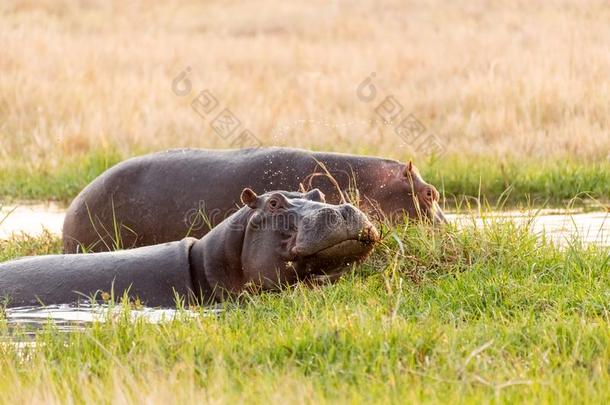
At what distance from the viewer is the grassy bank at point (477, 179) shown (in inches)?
394

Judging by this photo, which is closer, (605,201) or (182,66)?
(605,201)

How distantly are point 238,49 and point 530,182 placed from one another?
995cm

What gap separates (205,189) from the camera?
7.22m

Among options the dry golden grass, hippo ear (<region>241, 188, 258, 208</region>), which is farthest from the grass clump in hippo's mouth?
the dry golden grass

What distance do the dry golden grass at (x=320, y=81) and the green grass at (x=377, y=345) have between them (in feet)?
19.1

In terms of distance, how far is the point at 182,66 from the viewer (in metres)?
17.2

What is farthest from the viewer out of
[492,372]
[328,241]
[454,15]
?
[454,15]

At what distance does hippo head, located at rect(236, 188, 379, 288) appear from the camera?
546cm

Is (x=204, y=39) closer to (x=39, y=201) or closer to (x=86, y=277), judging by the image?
(x=39, y=201)

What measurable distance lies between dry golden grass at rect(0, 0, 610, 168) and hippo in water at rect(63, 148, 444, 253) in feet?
13.5

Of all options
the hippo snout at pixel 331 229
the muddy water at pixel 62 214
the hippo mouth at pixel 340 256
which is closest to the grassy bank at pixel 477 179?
the muddy water at pixel 62 214

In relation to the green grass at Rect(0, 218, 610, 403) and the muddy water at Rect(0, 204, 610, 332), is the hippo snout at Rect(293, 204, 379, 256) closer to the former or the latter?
the green grass at Rect(0, 218, 610, 403)

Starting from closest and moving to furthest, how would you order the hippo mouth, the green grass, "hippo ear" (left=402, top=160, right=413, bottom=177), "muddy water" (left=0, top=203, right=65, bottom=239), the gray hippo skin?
the green grass → the hippo mouth → the gray hippo skin → "hippo ear" (left=402, top=160, right=413, bottom=177) → "muddy water" (left=0, top=203, right=65, bottom=239)

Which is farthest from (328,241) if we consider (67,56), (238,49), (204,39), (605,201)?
(204,39)
